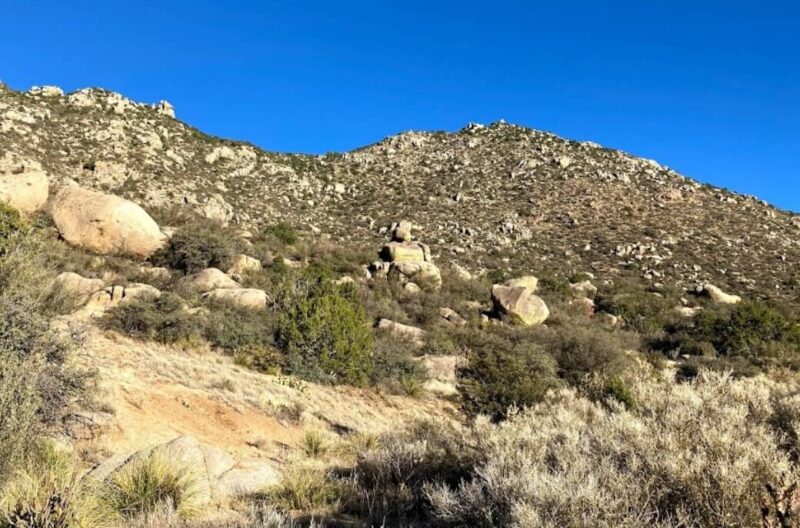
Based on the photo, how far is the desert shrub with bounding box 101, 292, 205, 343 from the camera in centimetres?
1374

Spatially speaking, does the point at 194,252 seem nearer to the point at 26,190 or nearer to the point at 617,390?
the point at 26,190

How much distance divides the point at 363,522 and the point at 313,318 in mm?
10469

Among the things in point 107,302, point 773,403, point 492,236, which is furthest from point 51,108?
point 773,403

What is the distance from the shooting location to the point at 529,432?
5652 mm

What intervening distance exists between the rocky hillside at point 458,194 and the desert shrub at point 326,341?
1940cm

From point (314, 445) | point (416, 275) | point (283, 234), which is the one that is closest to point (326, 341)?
point (314, 445)

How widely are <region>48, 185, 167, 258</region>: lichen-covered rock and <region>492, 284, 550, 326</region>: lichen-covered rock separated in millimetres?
16304

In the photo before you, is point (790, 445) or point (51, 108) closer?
point (790, 445)

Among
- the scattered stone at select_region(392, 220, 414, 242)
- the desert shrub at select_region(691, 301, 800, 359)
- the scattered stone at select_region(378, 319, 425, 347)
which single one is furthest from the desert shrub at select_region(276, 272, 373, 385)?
the scattered stone at select_region(392, 220, 414, 242)

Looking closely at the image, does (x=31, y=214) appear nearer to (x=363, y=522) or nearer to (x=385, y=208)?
(x=363, y=522)

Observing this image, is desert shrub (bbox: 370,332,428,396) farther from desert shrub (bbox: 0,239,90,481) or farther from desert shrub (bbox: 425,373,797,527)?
desert shrub (bbox: 425,373,797,527)

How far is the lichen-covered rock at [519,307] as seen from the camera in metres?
23.2

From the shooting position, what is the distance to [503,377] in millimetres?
14836

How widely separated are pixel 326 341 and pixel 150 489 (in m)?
10.0
